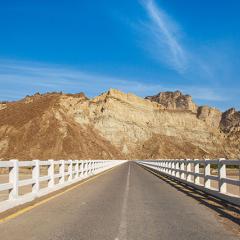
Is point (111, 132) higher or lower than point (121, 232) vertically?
higher

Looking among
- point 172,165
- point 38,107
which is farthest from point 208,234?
point 38,107

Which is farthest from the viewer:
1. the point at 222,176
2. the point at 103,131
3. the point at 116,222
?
the point at 103,131

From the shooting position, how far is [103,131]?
484ft

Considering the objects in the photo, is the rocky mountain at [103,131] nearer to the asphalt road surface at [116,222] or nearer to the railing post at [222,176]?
the railing post at [222,176]

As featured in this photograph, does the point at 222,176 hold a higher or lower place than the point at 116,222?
higher

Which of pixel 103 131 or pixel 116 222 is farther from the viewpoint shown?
pixel 103 131

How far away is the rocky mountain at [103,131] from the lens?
97.9 meters

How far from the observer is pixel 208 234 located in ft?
27.8

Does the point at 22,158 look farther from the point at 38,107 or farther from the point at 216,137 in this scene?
the point at 216,137

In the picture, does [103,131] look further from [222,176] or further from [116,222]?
[116,222]

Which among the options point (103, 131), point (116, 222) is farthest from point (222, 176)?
point (103, 131)

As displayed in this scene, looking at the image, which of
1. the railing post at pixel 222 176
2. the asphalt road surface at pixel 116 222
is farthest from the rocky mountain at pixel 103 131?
the asphalt road surface at pixel 116 222

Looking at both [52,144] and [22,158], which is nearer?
[22,158]

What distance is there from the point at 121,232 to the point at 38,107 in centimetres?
10107
